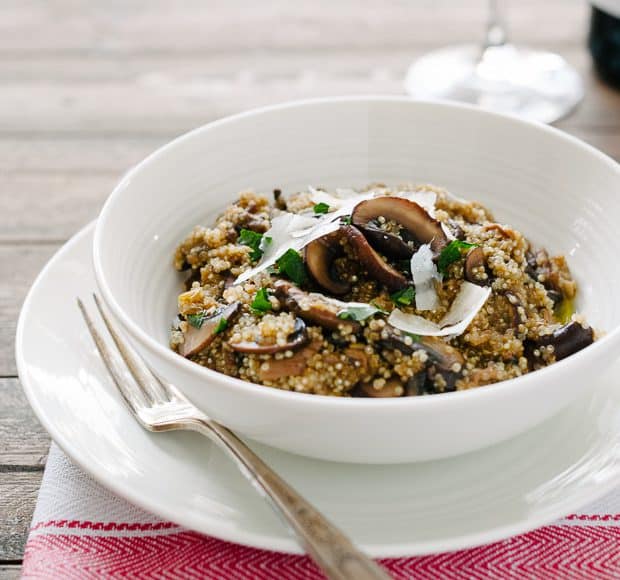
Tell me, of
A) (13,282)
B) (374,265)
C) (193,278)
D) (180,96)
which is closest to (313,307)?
(374,265)

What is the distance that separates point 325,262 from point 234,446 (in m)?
0.51

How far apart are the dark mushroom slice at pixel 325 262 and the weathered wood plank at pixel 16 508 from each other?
0.86 metres

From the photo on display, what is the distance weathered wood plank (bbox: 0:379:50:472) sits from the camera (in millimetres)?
2104

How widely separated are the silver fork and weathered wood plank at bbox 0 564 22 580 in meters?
0.41

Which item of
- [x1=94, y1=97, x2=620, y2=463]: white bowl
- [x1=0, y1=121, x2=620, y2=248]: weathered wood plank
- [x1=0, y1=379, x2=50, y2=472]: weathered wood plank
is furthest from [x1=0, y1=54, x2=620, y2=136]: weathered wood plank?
[x1=0, y1=379, x2=50, y2=472]: weathered wood plank

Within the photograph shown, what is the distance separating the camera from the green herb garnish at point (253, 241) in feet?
7.04

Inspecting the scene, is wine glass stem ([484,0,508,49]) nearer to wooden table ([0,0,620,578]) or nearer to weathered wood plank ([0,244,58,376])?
wooden table ([0,0,620,578])

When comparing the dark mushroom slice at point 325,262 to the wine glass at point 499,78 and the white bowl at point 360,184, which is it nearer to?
the white bowl at point 360,184

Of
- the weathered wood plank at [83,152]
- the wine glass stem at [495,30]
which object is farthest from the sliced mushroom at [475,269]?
the wine glass stem at [495,30]

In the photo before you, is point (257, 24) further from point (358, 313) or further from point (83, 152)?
point (358, 313)

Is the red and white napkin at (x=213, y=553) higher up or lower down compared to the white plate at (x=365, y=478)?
lower down

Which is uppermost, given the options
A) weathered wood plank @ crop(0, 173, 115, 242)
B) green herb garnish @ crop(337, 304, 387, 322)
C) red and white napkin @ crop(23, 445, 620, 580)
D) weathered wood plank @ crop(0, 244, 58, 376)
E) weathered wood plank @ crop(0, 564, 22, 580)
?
green herb garnish @ crop(337, 304, 387, 322)

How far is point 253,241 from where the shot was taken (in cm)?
219

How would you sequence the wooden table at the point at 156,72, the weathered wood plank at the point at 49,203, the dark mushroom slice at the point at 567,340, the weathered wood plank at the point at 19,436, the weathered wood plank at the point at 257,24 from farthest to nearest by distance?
the weathered wood plank at the point at 257,24 < the wooden table at the point at 156,72 < the weathered wood plank at the point at 49,203 < the weathered wood plank at the point at 19,436 < the dark mushroom slice at the point at 567,340
